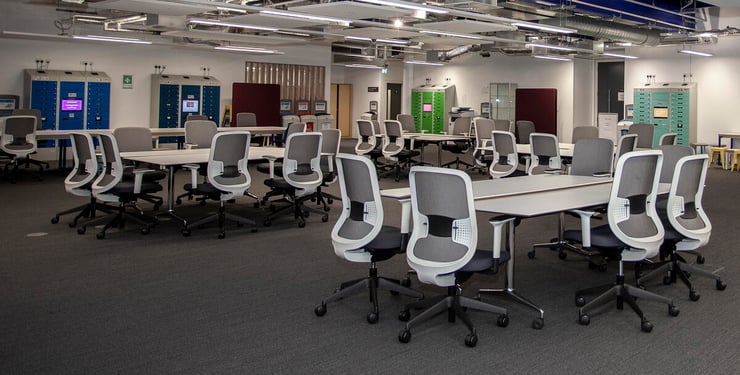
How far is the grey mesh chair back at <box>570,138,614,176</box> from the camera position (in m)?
6.62

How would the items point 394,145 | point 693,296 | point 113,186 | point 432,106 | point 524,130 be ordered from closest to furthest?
1. point 693,296
2. point 113,186
3. point 394,145
4. point 524,130
5. point 432,106

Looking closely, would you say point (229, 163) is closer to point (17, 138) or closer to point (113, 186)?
point (113, 186)

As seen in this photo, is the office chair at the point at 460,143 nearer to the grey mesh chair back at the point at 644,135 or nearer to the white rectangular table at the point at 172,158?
the grey mesh chair back at the point at 644,135

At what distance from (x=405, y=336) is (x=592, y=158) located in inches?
136

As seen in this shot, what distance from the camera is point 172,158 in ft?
24.1

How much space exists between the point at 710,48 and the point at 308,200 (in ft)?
37.4

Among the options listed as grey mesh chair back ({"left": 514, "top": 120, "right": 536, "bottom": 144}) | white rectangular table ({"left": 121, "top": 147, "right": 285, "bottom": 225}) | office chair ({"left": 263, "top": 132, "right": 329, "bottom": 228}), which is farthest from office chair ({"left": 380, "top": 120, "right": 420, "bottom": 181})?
office chair ({"left": 263, "top": 132, "right": 329, "bottom": 228})

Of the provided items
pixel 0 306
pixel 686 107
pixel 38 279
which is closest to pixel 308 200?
pixel 38 279

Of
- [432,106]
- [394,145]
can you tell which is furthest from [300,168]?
[432,106]

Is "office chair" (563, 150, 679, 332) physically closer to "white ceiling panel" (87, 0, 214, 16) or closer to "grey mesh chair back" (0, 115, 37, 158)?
"white ceiling panel" (87, 0, 214, 16)

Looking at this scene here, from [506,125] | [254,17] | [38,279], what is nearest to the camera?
[38,279]

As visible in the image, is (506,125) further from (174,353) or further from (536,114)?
(174,353)

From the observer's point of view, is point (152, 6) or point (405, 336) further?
point (152, 6)

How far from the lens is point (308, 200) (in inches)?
351
